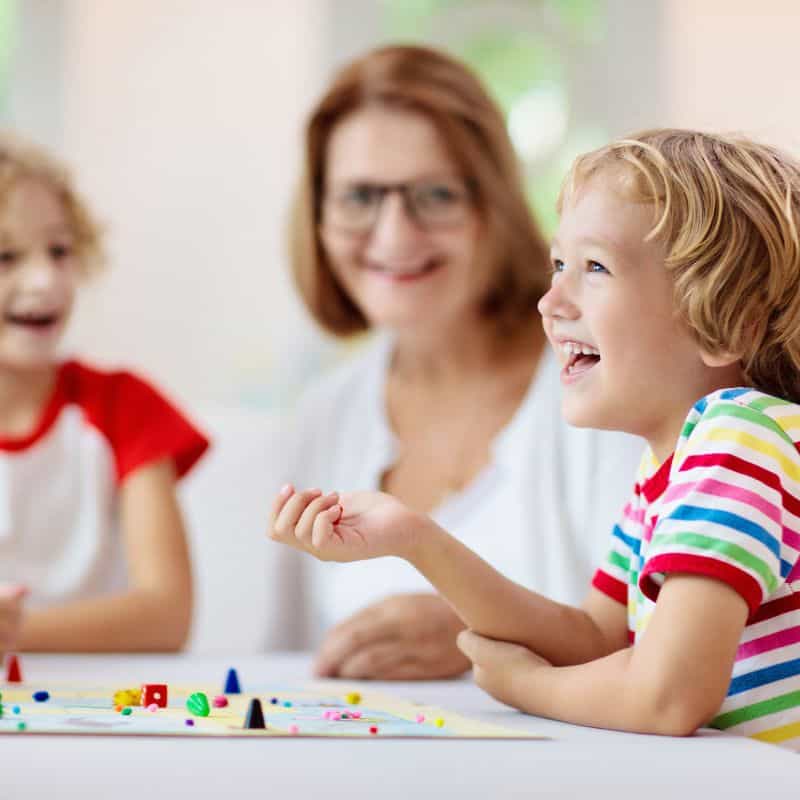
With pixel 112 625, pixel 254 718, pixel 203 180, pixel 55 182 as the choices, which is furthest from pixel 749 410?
pixel 203 180

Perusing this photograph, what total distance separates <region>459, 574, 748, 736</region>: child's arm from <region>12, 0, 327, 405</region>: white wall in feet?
9.28

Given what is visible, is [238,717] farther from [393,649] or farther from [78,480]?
[78,480]

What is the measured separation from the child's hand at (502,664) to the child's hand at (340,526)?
0.12 meters

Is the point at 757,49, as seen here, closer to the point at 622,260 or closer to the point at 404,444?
the point at 404,444

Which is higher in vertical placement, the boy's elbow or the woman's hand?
the boy's elbow

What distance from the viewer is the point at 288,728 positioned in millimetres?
787

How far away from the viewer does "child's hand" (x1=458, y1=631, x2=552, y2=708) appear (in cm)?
95

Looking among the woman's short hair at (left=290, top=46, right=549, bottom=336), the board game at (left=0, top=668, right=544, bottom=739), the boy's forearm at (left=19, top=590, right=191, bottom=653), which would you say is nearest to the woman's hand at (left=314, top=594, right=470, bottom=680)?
the board game at (left=0, top=668, right=544, bottom=739)

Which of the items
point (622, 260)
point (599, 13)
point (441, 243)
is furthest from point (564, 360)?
point (599, 13)

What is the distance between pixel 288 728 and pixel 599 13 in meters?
3.23

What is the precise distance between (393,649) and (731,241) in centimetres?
60

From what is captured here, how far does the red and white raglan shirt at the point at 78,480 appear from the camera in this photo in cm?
177

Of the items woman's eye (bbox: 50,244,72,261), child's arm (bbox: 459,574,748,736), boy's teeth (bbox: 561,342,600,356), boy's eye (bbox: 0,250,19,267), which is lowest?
child's arm (bbox: 459,574,748,736)

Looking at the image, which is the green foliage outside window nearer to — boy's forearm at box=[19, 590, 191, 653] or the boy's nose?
boy's forearm at box=[19, 590, 191, 653]
